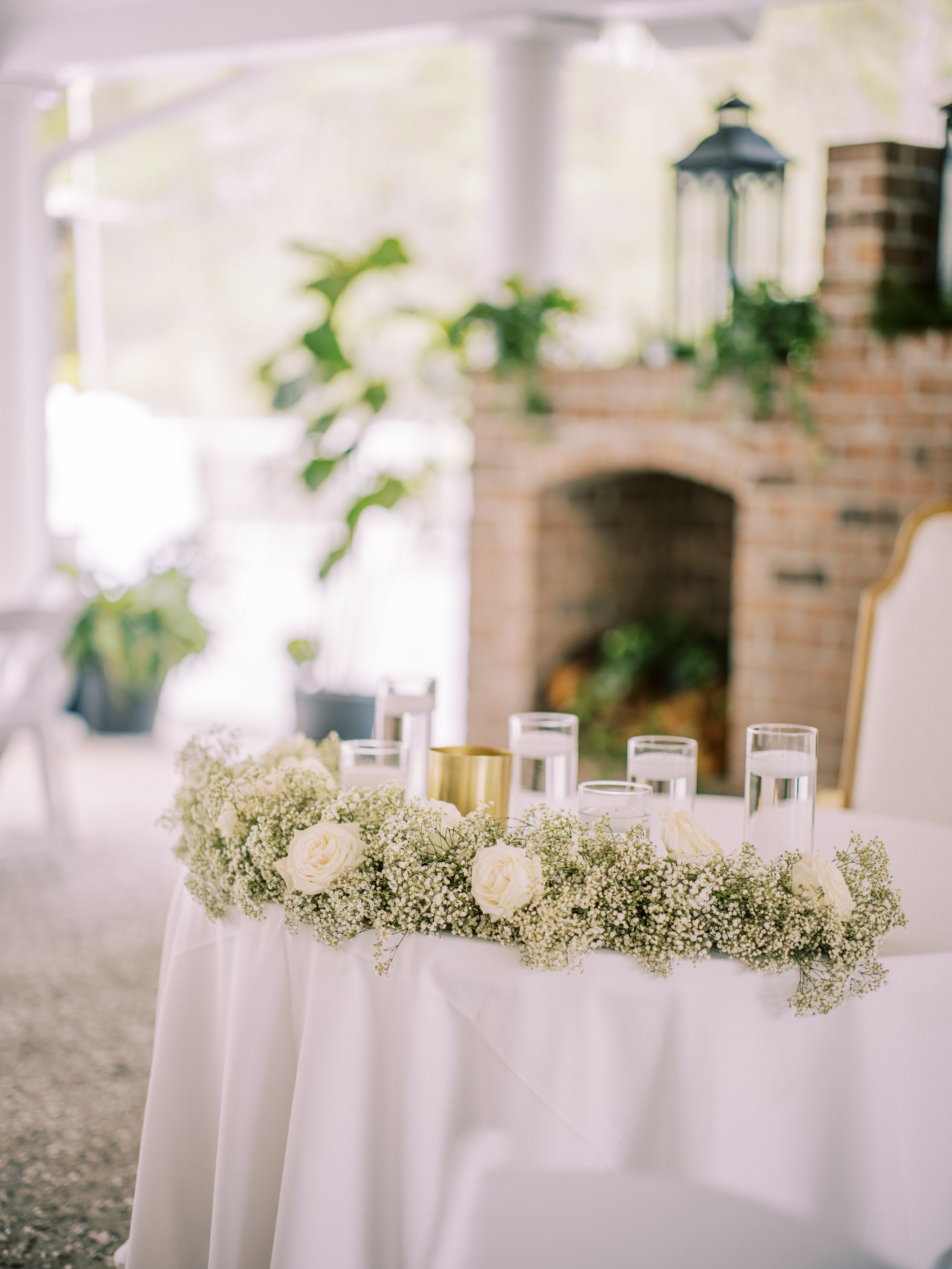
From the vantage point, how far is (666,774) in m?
1.76

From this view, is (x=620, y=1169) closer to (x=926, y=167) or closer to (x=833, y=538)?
(x=833, y=538)

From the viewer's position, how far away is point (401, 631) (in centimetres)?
898

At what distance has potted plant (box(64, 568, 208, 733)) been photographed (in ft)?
19.0

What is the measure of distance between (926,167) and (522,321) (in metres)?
1.28

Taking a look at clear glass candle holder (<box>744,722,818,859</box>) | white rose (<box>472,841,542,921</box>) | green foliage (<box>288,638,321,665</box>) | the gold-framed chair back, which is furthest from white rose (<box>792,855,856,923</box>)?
green foliage (<box>288,638,321,665</box>)

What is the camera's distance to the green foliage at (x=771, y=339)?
3.89m

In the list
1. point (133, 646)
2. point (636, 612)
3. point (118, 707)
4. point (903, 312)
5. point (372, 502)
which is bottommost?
point (118, 707)

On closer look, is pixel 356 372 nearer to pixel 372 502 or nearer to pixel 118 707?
pixel 372 502

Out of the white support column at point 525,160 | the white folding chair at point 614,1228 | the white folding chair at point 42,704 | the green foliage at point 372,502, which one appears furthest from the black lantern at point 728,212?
the white folding chair at point 614,1228

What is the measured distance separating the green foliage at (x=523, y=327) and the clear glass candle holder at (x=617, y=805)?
9.87ft

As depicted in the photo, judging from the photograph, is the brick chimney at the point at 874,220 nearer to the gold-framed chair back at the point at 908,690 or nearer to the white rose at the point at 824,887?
the gold-framed chair back at the point at 908,690

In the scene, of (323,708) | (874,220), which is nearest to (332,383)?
(323,708)

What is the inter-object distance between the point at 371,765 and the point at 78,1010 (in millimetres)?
1706

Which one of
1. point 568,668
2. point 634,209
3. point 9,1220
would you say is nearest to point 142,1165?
point 9,1220
